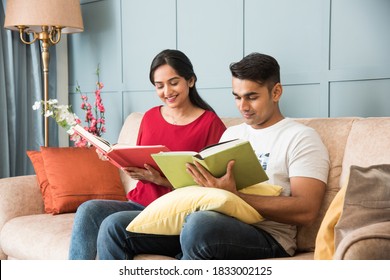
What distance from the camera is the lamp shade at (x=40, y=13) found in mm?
3666

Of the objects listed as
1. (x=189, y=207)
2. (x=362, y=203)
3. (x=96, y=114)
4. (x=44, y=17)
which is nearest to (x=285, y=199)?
(x=189, y=207)

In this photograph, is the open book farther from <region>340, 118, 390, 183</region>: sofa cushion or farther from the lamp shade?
the lamp shade

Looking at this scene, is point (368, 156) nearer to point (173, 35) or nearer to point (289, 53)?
point (289, 53)

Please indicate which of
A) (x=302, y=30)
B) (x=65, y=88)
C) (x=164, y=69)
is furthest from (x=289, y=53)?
(x=65, y=88)

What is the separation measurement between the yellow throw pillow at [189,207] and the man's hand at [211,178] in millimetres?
40

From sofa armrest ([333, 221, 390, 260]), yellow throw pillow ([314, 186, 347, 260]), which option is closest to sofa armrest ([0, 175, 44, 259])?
yellow throw pillow ([314, 186, 347, 260])

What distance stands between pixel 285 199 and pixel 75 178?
1314mm

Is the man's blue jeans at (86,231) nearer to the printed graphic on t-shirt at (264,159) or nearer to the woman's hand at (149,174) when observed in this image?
the woman's hand at (149,174)

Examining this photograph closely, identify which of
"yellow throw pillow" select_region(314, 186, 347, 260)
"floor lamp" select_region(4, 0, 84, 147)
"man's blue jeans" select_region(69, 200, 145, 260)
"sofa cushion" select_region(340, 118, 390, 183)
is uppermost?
"floor lamp" select_region(4, 0, 84, 147)

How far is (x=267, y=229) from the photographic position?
83.0 inches

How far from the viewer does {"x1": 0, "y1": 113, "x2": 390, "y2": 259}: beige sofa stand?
4.90 feet

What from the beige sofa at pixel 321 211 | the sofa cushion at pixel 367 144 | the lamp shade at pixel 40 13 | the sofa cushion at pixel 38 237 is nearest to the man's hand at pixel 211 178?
the beige sofa at pixel 321 211
